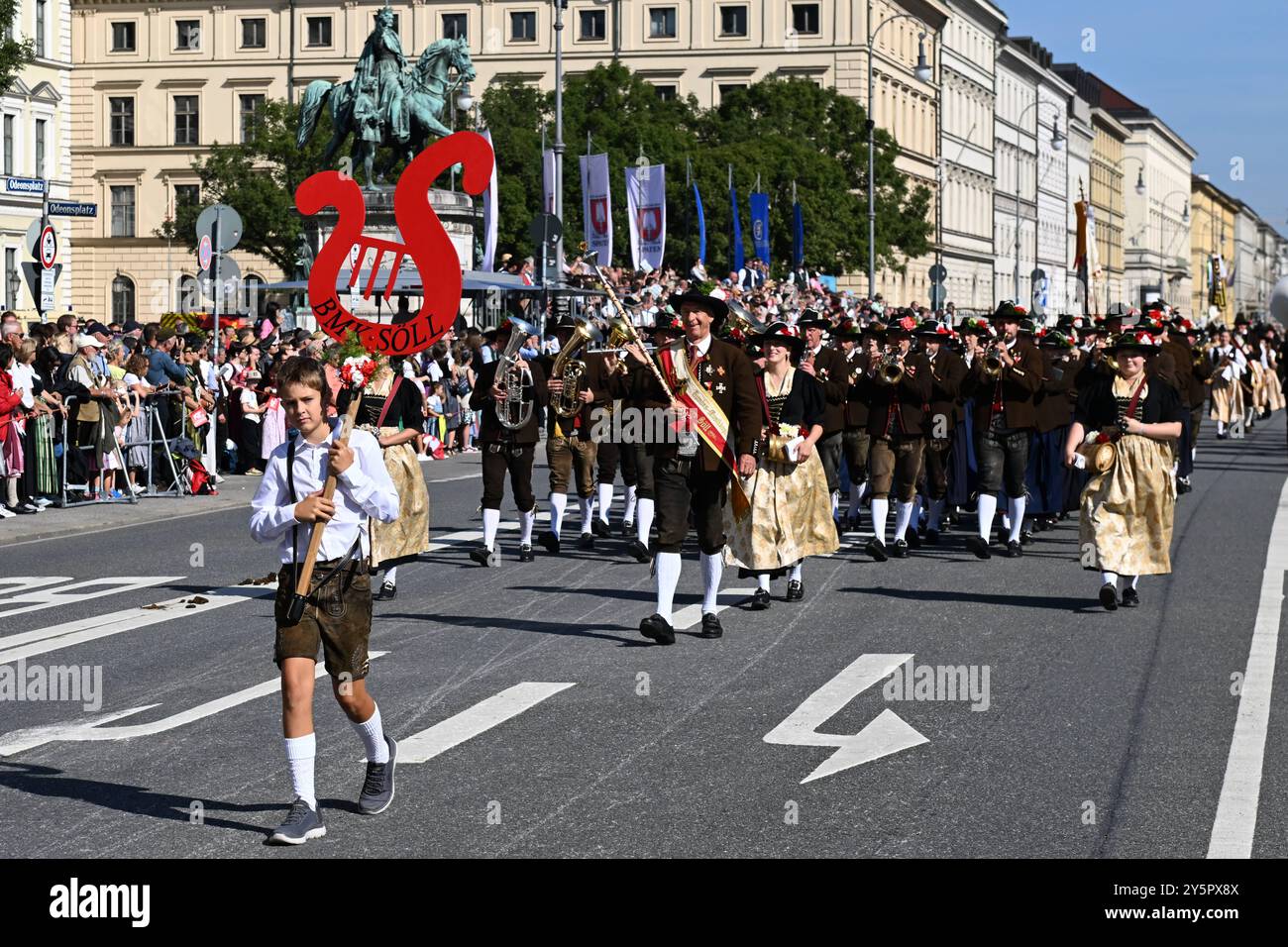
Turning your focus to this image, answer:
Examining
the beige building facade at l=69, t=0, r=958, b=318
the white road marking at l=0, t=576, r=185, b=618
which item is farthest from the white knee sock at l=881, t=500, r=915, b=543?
the beige building facade at l=69, t=0, r=958, b=318

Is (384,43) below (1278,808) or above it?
above

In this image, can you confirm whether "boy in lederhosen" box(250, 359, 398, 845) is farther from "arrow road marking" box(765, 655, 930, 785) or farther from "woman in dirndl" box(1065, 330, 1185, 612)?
"woman in dirndl" box(1065, 330, 1185, 612)

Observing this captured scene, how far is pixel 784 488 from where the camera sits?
14195mm

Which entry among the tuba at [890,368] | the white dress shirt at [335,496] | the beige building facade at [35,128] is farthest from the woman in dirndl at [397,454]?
the beige building facade at [35,128]

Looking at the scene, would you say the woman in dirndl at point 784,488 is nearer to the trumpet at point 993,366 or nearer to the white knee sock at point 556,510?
the trumpet at point 993,366

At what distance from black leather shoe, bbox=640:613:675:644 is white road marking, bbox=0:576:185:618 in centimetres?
418

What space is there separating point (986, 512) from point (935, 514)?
147 cm

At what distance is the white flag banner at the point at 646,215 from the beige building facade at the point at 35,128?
25978mm

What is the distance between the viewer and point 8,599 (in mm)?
14492

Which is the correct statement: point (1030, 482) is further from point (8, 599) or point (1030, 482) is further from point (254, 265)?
point (254, 265)

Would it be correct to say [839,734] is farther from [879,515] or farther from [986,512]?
[986,512]

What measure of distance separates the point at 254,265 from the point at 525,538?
7152 centimetres

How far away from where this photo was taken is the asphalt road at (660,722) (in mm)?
7520
